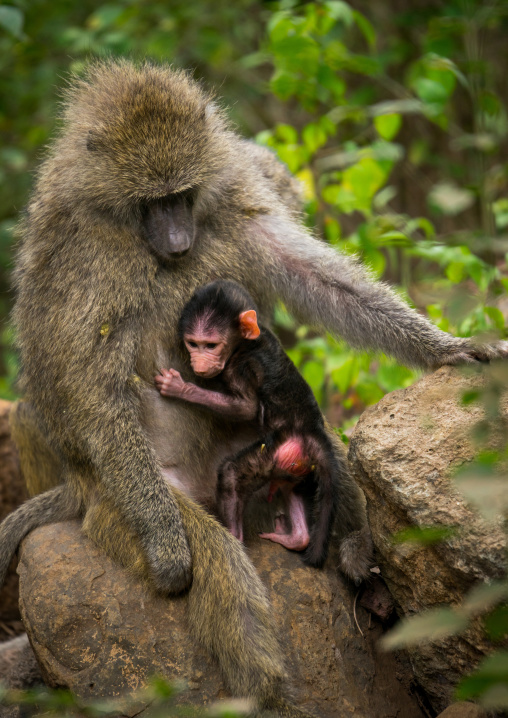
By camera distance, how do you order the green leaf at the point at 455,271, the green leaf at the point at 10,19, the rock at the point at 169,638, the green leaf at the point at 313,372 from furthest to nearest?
1. the green leaf at the point at 313,372
2. the green leaf at the point at 455,271
3. the green leaf at the point at 10,19
4. the rock at the point at 169,638

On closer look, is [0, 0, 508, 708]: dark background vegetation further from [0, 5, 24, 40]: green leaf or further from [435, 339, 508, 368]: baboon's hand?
[435, 339, 508, 368]: baboon's hand

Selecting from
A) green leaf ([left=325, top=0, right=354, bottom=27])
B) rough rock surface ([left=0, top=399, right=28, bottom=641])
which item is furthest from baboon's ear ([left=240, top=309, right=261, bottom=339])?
green leaf ([left=325, top=0, right=354, bottom=27])

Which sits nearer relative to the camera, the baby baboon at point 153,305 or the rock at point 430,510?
the rock at point 430,510

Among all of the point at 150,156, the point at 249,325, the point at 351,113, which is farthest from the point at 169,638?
the point at 351,113

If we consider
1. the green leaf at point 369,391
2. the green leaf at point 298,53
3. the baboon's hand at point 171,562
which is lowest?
the green leaf at point 369,391

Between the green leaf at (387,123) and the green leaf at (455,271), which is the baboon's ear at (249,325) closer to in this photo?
the green leaf at (455,271)

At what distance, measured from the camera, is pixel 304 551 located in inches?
131

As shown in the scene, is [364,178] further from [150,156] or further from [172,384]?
[172,384]

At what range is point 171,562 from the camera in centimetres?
304

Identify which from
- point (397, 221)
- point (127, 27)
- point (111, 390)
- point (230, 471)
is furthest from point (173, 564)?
point (127, 27)

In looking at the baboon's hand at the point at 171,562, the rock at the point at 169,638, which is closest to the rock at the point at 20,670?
the rock at the point at 169,638

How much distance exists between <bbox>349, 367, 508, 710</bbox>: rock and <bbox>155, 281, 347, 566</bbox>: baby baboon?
31 centimetres

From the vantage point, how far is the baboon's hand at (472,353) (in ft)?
9.95

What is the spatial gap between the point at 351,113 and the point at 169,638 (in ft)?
13.6
